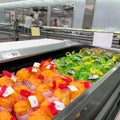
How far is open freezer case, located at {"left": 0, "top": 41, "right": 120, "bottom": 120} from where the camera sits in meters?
0.77

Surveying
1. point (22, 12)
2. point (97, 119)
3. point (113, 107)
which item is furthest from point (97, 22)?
point (97, 119)

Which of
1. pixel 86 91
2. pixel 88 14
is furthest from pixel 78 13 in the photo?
pixel 86 91

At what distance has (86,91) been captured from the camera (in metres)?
0.91

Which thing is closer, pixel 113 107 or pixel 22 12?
pixel 113 107

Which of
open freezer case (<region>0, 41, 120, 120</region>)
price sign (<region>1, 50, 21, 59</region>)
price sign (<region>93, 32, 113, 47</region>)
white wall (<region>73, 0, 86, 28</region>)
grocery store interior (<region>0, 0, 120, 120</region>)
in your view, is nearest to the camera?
open freezer case (<region>0, 41, 120, 120</region>)

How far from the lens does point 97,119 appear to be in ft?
3.74

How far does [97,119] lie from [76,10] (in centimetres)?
651

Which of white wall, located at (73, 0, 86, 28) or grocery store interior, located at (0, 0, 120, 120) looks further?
white wall, located at (73, 0, 86, 28)

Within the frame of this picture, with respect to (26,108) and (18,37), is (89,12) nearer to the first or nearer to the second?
(18,37)

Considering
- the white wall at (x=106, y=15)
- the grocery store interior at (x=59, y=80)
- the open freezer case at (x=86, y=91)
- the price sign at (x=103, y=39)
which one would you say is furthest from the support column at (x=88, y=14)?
the open freezer case at (x=86, y=91)

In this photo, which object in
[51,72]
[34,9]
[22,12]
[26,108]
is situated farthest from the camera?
[22,12]

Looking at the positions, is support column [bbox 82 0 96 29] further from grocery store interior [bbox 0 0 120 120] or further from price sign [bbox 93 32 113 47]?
price sign [bbox 93 32 113 47]

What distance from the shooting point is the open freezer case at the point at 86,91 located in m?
0.77

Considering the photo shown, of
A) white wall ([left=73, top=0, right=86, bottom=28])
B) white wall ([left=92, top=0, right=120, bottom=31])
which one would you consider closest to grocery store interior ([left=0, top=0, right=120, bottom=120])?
white wall ([left=92, top=0, right=120, bottom=31])
